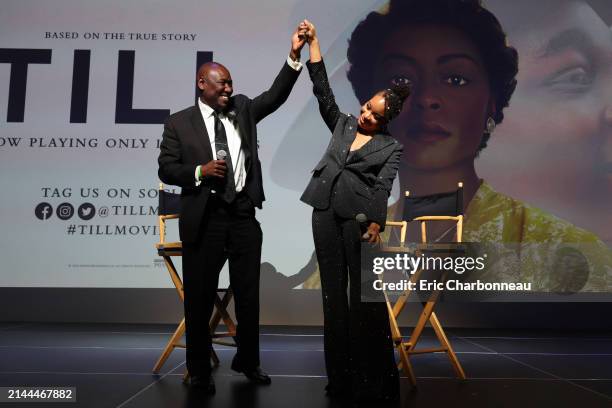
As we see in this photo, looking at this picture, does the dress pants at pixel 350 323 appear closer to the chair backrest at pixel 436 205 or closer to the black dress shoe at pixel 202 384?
the black dress shoe at pixel 202 384

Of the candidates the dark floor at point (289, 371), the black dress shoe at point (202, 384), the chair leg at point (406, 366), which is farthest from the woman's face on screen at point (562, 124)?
the black dress shoe at point (202, 384)

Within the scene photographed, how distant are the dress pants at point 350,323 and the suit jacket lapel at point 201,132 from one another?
2.32ft

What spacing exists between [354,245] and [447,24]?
3932 mm

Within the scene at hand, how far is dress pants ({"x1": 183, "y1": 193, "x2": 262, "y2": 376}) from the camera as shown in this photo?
258 centimetres

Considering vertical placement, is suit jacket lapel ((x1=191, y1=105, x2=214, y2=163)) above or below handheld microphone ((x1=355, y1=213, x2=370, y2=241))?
above

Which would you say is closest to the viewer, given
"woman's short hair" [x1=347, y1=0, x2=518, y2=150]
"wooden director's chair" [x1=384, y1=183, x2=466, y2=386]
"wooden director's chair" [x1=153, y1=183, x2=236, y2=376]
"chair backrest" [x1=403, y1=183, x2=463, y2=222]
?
"wooden director's chair" [x1=384, y1=183, x2=466, y2=386]

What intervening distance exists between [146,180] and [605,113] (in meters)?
4.60

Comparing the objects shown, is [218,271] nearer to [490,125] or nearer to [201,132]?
[201,132]

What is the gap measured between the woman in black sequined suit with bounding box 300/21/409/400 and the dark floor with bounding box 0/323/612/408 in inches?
5.5

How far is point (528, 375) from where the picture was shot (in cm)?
300

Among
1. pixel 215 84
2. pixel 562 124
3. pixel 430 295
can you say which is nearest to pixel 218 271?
pixel 215 84

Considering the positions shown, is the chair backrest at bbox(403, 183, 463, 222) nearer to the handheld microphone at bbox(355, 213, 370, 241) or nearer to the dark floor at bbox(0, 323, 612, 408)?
the dark floor at bbox(0, 323, 612, 408)

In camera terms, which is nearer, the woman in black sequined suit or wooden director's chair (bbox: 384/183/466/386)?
the woman in black sequined suit

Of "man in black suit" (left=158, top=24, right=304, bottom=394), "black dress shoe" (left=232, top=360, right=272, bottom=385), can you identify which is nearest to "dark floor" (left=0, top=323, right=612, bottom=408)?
"black dress shoe" (left=232, top=360, right=272, bottom=385)
